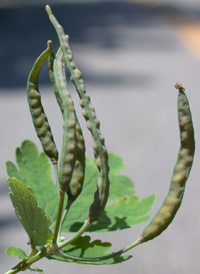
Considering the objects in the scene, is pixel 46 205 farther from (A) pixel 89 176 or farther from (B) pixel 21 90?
(B) pixel 21 90

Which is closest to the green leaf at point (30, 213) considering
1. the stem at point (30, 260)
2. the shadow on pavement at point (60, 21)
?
the stem at point (30, 260)

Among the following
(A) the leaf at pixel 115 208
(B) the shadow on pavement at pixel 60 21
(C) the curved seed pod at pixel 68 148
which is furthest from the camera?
(B) the shadow on pavement at pixel 60 21

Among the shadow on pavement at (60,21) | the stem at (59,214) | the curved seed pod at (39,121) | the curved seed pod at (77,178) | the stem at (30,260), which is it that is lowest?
the stem at (30,260)

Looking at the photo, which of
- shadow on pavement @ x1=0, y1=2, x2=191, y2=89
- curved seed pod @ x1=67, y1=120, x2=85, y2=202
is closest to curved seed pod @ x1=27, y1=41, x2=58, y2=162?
curved seed pod @ x1=67, y1=120, x2=85, y2=202

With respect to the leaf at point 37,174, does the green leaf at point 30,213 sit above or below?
below

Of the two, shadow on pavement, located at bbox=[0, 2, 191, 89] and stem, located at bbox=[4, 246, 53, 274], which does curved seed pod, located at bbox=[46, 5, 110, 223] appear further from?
shadow on pavement, located at bbox=[0, 2, 191, 89]

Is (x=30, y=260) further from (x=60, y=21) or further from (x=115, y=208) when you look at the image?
(x=60, y=21)

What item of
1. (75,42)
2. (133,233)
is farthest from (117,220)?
(75,42)

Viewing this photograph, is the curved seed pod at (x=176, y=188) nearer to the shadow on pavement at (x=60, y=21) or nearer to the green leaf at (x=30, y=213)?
the green leaf at (x=30, y=213)
